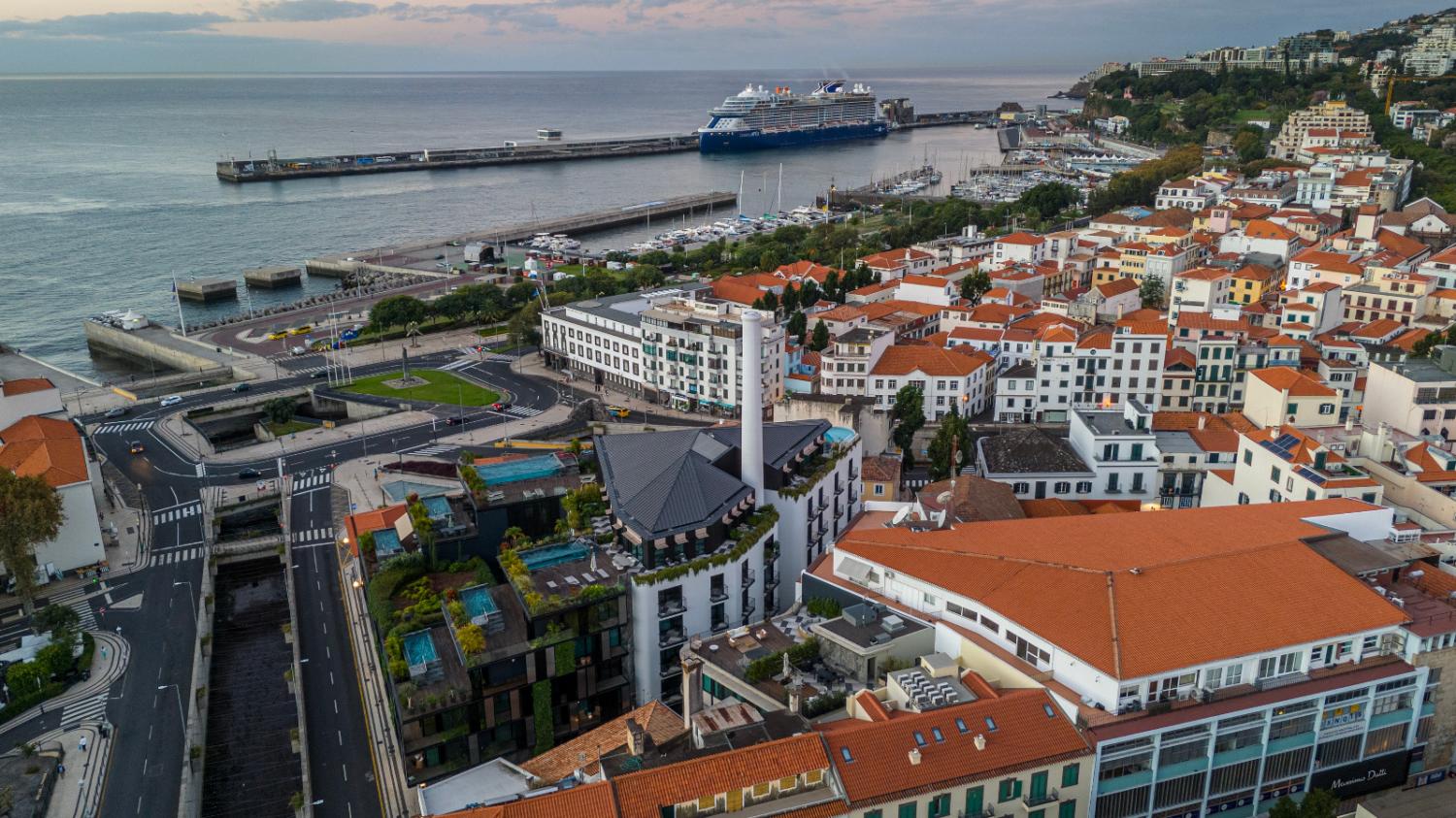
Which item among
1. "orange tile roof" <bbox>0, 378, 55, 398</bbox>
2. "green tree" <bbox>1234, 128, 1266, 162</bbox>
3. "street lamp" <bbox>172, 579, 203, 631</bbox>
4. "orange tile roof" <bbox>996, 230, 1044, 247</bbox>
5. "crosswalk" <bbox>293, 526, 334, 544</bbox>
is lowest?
"street lamp" <bbox>172, 579, 203, 631</bbox>

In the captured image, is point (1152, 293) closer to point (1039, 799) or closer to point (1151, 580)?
point (1151, 580)

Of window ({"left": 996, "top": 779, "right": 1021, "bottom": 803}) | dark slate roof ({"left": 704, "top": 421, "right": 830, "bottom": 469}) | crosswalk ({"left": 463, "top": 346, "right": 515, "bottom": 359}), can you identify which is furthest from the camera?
crosswalk ({"left": 463, "top": 346, "right": 515, "bottom": 359})

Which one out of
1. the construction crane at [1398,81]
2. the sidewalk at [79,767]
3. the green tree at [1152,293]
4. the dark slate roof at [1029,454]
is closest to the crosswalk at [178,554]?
the sidewalk at [79,767]

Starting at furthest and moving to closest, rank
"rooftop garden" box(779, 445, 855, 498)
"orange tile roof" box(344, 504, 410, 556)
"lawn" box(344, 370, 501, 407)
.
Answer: "lawn" box(344, 370, 501, 407)
"orange tile roof" box(344, 504, 410, 556)
"rooftop garden" box(779, 445, 855, 498)

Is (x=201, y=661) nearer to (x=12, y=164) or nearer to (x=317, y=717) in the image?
(x=317, y=717)

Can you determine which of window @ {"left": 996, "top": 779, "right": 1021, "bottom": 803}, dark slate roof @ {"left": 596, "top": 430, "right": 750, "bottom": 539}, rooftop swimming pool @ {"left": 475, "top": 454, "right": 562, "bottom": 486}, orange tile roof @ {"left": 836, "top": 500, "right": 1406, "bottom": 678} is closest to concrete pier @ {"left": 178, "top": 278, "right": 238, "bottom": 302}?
rooftop swimming pool @ {"left": 475, "top": 454, "right": 562, "bottom": 486}

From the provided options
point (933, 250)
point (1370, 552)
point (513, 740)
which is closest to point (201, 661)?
point (513, 740)

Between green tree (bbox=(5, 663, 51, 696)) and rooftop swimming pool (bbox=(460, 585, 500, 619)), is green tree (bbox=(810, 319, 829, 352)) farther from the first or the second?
green tree (bbox=(5, 663, 51, 696))

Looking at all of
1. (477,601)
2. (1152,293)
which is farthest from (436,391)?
(1152,293)
